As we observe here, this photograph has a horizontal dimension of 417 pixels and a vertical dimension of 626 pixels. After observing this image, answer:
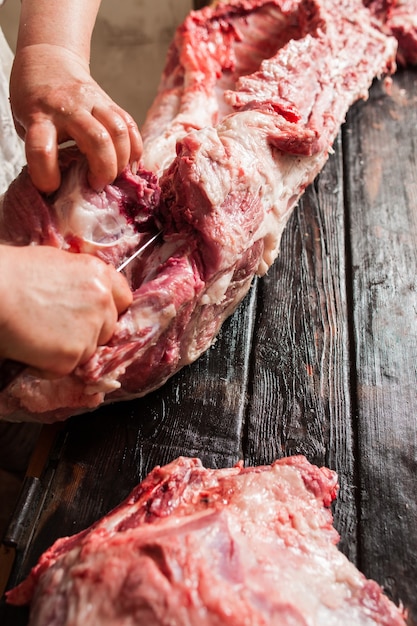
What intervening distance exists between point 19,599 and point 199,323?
0.74 metres

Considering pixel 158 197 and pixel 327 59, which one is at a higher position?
pixel 158 197

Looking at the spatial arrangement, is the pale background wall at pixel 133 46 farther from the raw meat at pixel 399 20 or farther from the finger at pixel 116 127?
the finger at pixel 116 127

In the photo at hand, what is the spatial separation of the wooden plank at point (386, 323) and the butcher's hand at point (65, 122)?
2.82ft

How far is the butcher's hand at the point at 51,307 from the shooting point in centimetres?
107

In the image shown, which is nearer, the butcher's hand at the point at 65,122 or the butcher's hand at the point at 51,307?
the butcher's hand at the point at 51,307

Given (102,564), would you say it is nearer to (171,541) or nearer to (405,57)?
(171,541)

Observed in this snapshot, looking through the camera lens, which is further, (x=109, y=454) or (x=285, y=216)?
(x=285, y=216)

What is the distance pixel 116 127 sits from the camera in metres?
1.38

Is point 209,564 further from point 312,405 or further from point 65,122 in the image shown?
point 65,122

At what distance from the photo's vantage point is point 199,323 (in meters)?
1.56

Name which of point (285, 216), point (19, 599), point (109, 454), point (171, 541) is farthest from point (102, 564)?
point (285, 216)

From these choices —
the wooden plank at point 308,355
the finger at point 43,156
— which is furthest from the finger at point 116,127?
the wooden plank at point 308,355

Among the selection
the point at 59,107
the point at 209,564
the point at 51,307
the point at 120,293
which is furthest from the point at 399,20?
the point at 209,564

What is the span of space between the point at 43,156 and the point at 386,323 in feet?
3.52
